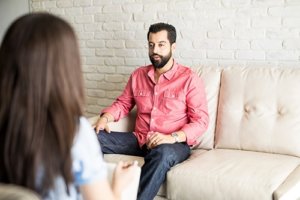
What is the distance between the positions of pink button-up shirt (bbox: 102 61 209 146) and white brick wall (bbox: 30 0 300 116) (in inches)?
14.5

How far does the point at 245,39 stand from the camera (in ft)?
7.61

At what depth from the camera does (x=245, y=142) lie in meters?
2.05

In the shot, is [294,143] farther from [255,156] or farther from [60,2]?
[60,2]

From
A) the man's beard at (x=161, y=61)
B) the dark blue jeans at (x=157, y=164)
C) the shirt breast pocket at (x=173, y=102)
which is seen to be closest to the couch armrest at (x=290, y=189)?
the dark blue jeans at (x=157, y=164)

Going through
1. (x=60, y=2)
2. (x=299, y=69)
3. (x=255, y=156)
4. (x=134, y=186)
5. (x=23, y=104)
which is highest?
(x=60, y=2)

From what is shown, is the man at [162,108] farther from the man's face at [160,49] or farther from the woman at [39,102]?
the woman at [39,102]

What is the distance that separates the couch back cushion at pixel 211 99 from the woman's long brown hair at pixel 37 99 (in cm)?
148

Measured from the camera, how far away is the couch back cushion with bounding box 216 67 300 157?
1.96 meters

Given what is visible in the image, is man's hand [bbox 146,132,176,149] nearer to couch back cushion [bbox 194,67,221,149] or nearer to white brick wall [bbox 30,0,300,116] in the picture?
couch back cushion [bbox 194,67,221,149]

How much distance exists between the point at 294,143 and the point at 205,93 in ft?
1.81

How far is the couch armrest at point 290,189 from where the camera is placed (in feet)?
5.04

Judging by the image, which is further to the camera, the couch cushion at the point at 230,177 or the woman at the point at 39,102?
the couch cushion at the point at 230,177

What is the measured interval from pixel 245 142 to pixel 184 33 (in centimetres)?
87

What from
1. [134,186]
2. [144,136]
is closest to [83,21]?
[144,136]
